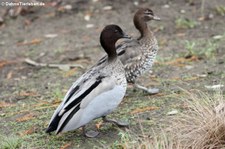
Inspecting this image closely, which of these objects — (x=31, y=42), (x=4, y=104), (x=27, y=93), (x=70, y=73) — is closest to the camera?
(x=4, y=104)

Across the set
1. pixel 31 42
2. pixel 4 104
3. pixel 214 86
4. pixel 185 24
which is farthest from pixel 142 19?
pixel 31 42

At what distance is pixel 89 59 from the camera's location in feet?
31.4

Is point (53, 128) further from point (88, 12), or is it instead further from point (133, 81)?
point (88, 12)

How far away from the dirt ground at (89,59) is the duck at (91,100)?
23 cm

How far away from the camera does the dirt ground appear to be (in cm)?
654

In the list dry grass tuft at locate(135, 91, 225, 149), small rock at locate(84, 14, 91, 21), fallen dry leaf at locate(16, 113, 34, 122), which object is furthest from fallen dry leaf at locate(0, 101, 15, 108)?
small rock at locate(84, 14, 91, 21)

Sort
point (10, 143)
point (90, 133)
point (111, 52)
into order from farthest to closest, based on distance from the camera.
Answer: point (111, 52) < point (90, 133) < point (10, 143)

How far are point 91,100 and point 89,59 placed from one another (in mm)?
3519

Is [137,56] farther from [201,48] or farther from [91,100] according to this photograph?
[201,48]

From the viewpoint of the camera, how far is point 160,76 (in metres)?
8.43

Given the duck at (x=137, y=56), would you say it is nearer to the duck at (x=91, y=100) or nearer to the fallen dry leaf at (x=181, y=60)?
the duck at (x=91, y=100)

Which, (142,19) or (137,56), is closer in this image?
(137,56)

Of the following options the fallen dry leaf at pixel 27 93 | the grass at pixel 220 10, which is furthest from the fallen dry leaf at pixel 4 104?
the grass at pixel 220 10

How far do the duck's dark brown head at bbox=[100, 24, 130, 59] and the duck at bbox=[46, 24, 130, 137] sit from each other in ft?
0.58
